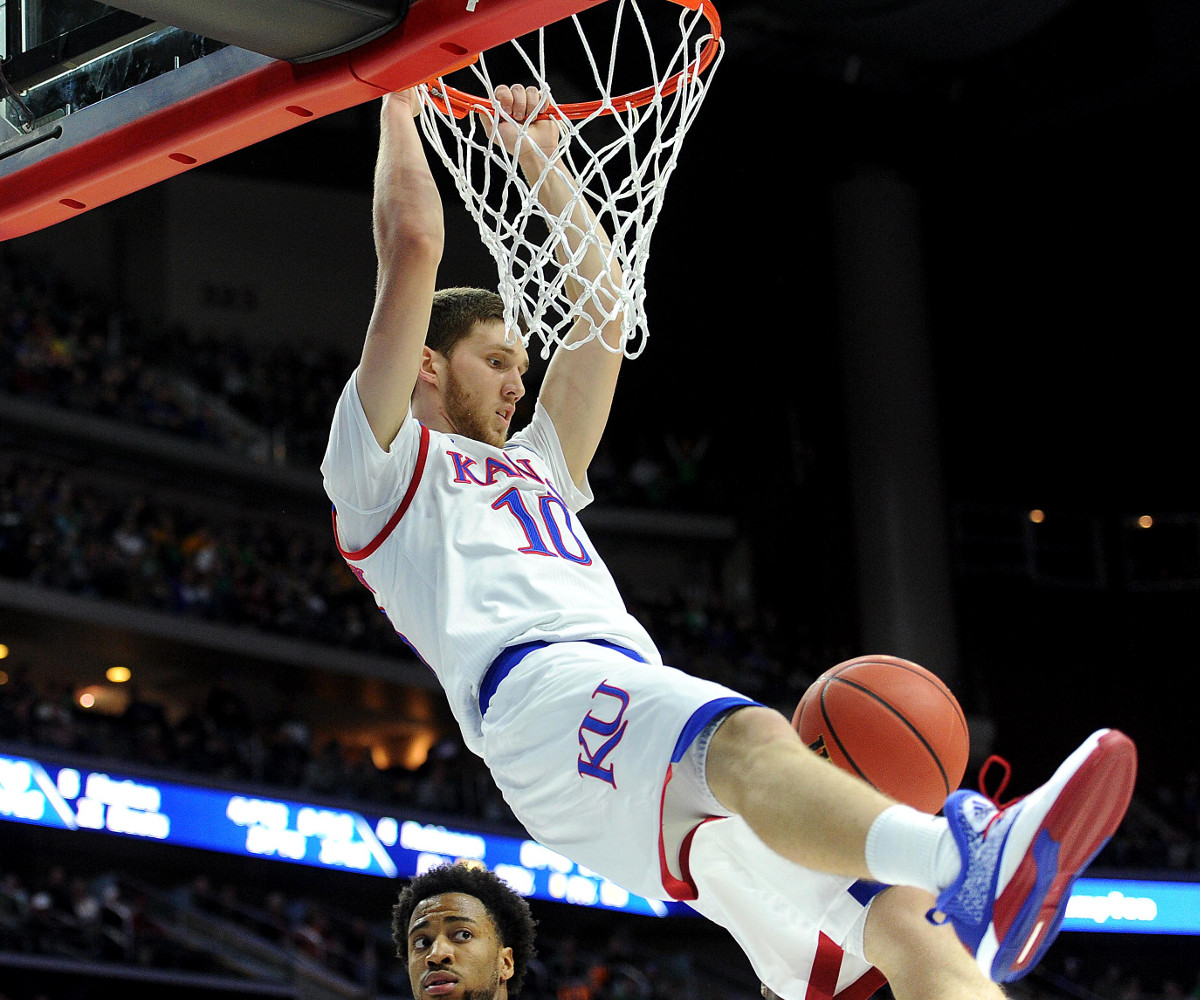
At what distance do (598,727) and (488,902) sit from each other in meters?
1.40

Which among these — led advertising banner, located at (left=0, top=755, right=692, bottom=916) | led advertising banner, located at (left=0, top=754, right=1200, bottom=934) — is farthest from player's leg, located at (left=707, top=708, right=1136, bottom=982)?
led advertising banner, located at (left=0, top=755, right=692, bottom=916)

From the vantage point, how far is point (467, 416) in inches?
151

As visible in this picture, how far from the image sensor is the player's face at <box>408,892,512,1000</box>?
154 inches

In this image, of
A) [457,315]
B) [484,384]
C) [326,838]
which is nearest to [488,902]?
[484,384]

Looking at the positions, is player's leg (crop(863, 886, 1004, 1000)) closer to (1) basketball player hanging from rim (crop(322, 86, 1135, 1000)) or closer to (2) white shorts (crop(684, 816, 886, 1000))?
(1) basketball player hanging from rim (crop(322, 86, 1135, 1000))

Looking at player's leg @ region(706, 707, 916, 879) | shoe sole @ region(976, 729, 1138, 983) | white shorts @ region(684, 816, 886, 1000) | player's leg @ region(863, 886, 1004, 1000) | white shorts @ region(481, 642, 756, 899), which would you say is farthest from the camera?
white shorts @ region(684, 816, 886, 1000)

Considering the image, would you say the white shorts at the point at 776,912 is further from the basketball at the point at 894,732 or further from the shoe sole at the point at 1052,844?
the shoe sole at the point at 1052,844

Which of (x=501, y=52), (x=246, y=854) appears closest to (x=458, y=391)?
(x=501, y=52)

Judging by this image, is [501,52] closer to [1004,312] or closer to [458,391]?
[458,391]

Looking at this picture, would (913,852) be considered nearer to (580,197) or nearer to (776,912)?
(776,912)

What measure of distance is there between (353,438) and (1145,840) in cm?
1598

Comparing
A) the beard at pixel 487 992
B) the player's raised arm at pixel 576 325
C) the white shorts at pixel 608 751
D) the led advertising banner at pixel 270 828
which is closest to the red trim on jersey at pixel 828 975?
the white shorts at pixel 608 751

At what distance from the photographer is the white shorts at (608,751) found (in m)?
2.90

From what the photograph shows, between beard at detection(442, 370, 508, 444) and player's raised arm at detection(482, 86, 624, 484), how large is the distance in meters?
0.30
